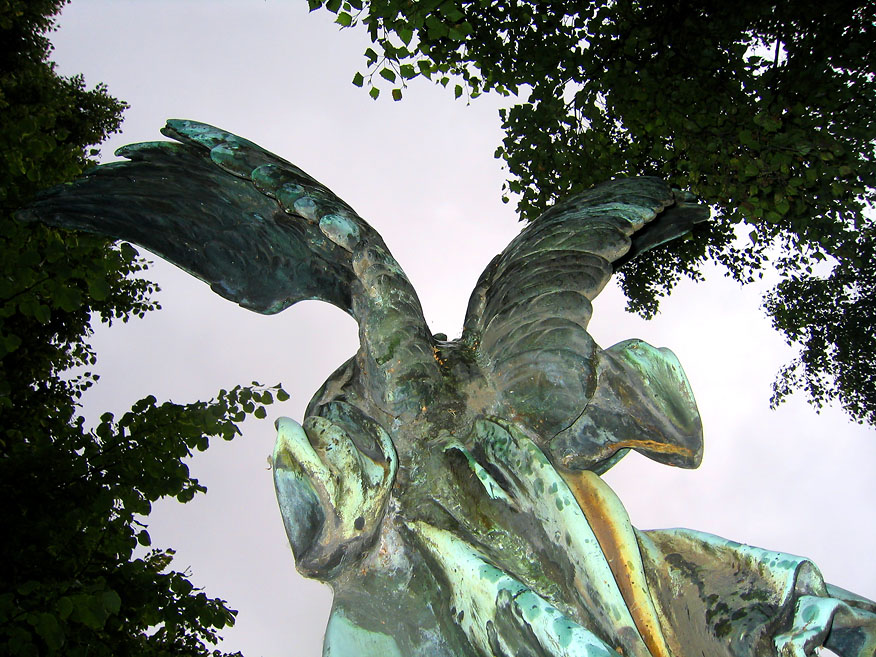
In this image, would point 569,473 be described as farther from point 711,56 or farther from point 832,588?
point 711,56

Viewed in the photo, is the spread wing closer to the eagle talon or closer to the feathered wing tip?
the feathered wing tip

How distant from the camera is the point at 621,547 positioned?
1.69 meters

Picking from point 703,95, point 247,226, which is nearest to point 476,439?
point 247,226

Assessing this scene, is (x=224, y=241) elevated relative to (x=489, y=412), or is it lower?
elevated

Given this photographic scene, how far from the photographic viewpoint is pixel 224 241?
1967mm

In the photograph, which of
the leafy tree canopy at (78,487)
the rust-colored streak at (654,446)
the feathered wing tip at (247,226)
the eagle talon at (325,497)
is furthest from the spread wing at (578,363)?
the leafy tree canopy at (78,487)

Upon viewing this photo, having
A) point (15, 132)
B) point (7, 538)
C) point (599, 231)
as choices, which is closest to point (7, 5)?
point (15, 132)

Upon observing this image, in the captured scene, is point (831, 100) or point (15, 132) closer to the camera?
point (15, 132)

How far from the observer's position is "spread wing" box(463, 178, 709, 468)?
179 cm

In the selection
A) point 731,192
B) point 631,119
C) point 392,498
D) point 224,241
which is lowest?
point 392,498

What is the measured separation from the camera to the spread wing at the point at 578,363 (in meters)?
1.79

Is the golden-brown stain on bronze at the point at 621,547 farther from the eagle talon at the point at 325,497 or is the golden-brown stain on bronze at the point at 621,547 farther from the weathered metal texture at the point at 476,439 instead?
the eagle talon at the point at 325,497

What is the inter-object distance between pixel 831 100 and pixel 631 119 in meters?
1.33

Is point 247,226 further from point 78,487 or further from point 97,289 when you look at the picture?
point 78,487
